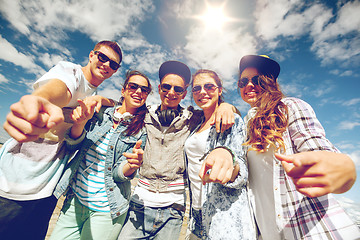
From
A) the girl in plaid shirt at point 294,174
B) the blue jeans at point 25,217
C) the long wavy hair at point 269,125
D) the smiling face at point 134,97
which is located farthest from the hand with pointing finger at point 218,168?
the blue jeans at point 25,217

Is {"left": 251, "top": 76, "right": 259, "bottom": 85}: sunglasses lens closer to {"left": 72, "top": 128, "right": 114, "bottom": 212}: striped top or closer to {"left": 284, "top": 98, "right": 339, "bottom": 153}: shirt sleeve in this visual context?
{"left": 284, "top": 98, "right": 339, "bottom": 153}: shirt sleeve

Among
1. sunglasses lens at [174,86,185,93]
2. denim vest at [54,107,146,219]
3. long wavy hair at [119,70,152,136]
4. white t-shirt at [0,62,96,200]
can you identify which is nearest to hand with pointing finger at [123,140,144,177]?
denim vest at [54,107,146,219]

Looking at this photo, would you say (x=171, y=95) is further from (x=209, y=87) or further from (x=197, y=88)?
(x=209, y=87)

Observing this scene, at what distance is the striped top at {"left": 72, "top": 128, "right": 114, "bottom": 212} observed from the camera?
2.03m

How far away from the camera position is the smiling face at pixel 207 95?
94.0 inches

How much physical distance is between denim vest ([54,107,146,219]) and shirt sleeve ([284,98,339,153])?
2083mm

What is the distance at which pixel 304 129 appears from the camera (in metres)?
1.24

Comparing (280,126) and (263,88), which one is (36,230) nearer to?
(280,126)

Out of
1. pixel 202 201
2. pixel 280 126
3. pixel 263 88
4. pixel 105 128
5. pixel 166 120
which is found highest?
pixel 263 88

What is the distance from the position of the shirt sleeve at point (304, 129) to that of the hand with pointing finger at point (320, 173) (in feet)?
1.11

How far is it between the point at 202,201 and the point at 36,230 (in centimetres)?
234

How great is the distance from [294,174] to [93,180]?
7.99ft

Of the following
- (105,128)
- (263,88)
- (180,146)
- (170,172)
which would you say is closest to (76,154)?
(105,128)

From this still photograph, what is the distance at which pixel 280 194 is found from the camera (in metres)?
1.38
